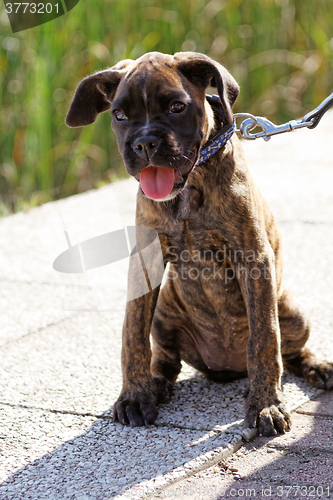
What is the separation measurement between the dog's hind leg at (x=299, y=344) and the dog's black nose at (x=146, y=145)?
1127 millimetres

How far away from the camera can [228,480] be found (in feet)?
8.51

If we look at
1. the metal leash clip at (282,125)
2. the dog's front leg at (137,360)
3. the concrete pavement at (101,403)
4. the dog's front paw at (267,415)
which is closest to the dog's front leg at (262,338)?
the dog's front paw at (267,415)

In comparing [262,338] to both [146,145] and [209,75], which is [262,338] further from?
[209,75]

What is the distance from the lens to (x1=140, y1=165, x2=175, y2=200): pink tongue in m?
2.85

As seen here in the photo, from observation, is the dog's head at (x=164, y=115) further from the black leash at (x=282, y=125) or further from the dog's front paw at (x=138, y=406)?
the dog's front paw at (x=138, y=406)

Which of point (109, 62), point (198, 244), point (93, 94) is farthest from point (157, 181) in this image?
point (109, 62)

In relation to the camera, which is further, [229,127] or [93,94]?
[93,94]

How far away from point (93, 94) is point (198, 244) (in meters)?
0.88

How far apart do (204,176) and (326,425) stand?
122 cm

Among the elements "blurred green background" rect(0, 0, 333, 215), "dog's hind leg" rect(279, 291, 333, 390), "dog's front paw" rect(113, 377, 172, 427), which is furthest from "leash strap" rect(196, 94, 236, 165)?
"blurred green background" rect(0, 0, 333, 215)

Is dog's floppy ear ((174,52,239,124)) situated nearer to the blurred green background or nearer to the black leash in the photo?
the black leash

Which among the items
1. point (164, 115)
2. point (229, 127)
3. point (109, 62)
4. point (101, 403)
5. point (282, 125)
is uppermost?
point (164, 115)

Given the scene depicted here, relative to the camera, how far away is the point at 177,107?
2850 mm

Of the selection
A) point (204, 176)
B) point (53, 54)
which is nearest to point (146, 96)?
point (204, 176)
